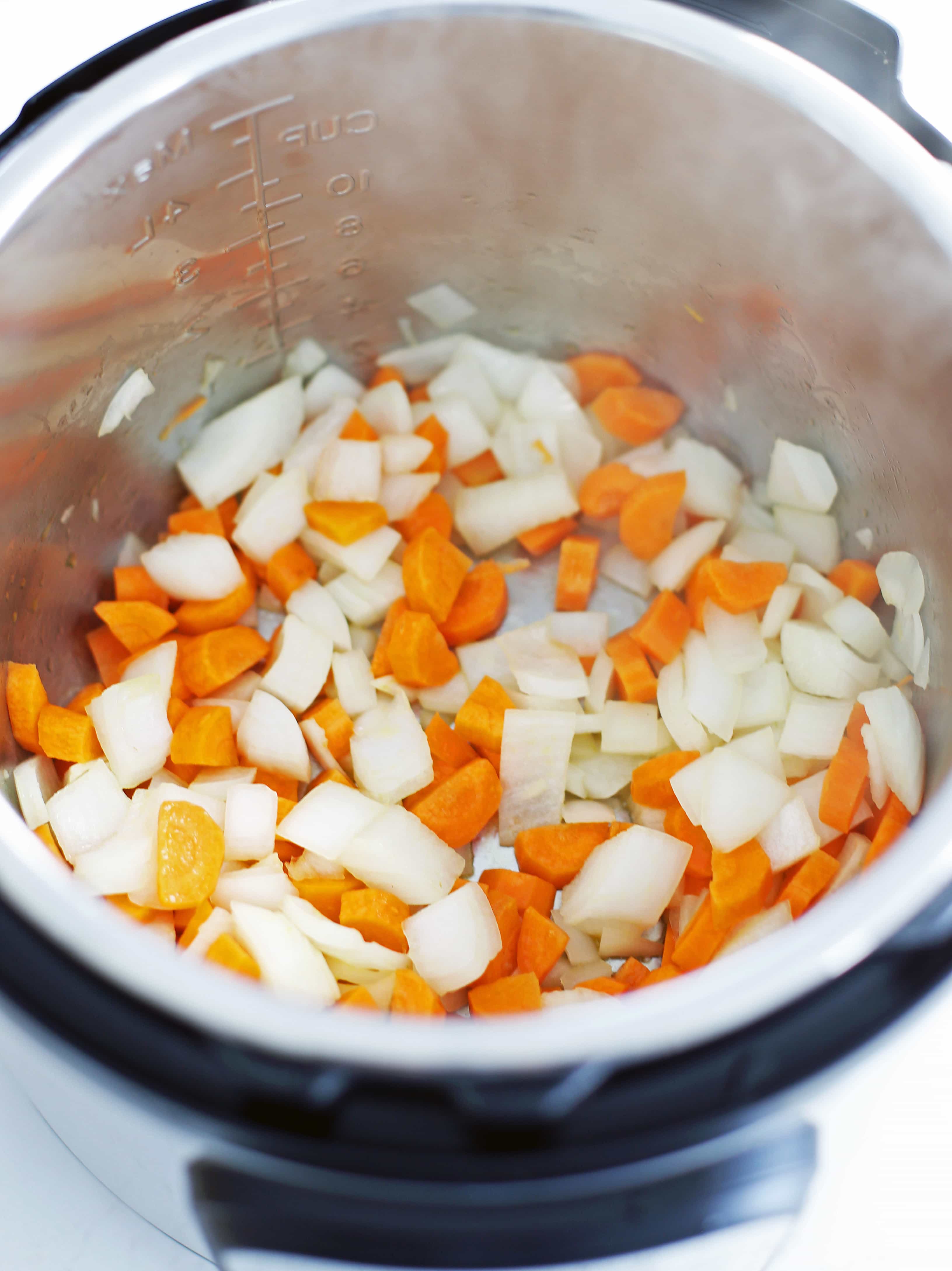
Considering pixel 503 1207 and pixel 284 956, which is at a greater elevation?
pixel 503 1207

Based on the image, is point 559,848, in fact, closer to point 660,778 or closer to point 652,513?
point 660,778

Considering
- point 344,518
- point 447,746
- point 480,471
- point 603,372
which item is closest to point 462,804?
point 447,746

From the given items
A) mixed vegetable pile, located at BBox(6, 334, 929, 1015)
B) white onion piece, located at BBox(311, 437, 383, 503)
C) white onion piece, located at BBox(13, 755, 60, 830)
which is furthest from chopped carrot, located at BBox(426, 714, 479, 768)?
white onion piece, located at BBox(13, 755, 60, 830)

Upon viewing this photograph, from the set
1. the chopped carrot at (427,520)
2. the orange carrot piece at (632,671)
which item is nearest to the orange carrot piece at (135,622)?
the chopped carrot at (427,520)

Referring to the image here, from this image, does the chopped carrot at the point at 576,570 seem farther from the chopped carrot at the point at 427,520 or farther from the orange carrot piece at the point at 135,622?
the orange carrot piece at the point at 135,622

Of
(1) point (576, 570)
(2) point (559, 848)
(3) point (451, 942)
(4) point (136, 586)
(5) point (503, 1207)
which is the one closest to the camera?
(5) point (503, 1207)

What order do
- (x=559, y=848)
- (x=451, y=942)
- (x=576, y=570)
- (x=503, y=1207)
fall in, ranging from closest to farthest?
1. (x=503, y=1207)
2. (x=451, y=942)
3. (x=559, y=848)
4. (x=576, y=570)

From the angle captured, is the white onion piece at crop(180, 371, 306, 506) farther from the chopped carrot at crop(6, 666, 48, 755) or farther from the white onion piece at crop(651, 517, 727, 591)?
the white onion piece at crop(651, 517, 727, 591)
